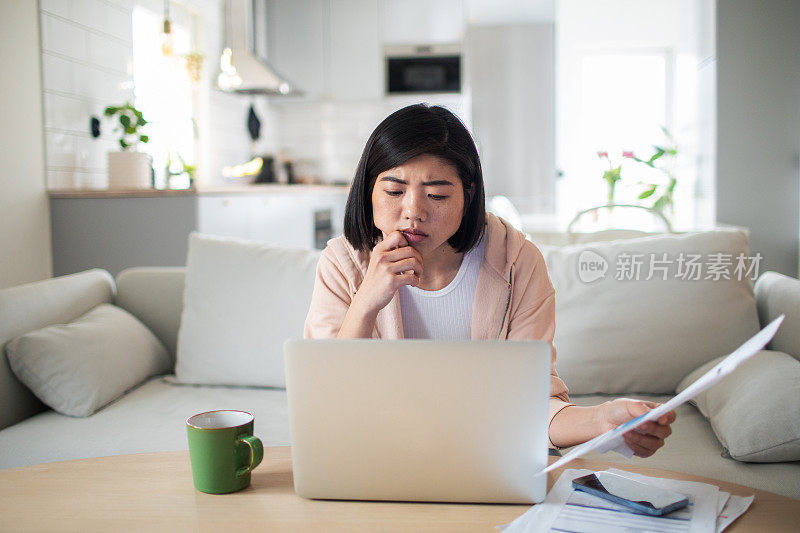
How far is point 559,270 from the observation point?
6.51ft

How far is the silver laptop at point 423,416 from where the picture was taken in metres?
0.75

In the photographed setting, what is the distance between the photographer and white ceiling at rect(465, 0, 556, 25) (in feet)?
19.6

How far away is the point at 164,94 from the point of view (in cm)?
449

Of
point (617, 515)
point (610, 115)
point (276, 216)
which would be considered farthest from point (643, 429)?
point (610, 115)

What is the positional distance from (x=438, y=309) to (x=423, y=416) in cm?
52

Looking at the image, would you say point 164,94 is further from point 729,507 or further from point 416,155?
point 729,507

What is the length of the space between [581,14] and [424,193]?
5.61 meters

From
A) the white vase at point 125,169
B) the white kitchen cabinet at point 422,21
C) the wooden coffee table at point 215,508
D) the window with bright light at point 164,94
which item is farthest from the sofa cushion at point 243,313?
the white kitchen cabinet at point 422,21

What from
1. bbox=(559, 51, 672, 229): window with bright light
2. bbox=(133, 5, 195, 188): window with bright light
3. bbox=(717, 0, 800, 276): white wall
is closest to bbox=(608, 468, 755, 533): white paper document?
bbox=(717, 0, 800, 276): white wall

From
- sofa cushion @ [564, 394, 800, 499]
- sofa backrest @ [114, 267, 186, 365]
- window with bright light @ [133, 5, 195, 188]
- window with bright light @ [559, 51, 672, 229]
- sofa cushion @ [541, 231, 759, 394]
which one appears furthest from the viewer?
window with bright light @ [559, 51, 672, 229]

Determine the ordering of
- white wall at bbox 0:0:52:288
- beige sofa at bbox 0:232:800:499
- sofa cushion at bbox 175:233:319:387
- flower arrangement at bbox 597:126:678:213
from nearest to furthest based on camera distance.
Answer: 1. beige sofa at bbox 0:232:800:499
2. sofa cushion at bbox 175:233:319:387
3. white wall at bbox 0:0:52:288
4. flower arrangement at bbox 597:126:678:213

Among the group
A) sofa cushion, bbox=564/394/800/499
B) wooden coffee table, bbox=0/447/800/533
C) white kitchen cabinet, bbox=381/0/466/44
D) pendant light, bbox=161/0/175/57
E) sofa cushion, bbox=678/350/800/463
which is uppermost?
white kitchen cabinet, bbox=381/0/466/44

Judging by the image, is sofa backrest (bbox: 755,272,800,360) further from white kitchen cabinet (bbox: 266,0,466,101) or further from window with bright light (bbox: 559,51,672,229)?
window with bright light (bbox: 559,51,672,229)

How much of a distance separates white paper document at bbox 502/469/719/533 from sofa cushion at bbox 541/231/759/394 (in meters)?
1.03
